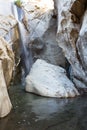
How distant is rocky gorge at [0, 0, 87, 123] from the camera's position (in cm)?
1019

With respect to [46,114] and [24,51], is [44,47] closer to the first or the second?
[24,51]

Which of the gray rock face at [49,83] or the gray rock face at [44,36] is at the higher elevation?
the gray rock face at [44,36]

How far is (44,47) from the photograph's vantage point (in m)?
15.1

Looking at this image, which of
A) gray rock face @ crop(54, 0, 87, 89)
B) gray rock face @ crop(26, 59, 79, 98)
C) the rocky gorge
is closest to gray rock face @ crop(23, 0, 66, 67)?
the rocky gorge

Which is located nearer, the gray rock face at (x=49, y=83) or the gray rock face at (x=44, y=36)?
the gray rock face at (x=49, y=83)

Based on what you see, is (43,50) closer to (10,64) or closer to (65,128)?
(10,64)

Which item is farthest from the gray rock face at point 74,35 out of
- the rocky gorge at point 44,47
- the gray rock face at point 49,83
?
the gray rock face at point 49,83

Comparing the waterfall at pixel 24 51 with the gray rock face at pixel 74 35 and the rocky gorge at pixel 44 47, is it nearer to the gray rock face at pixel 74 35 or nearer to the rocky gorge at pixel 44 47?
the rocky gorge at pixel 44 47

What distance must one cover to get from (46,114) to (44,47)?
774cm

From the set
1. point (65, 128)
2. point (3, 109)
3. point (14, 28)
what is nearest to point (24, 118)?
point (3, 109)

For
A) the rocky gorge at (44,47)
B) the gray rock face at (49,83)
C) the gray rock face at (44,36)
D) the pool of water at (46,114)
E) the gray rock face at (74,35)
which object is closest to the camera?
the pool of water at (46,114)

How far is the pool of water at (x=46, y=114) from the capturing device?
6.68 meters

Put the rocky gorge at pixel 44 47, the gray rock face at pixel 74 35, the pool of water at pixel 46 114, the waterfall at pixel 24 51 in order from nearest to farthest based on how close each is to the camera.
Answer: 1. the pool of water at pixel 46 114
2. the rocky gorge at pixel 44 47
3. the gray rock face at pixel 74 35
4. the waterfall at pixel 24 51

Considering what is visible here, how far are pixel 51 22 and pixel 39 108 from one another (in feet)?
23.8
